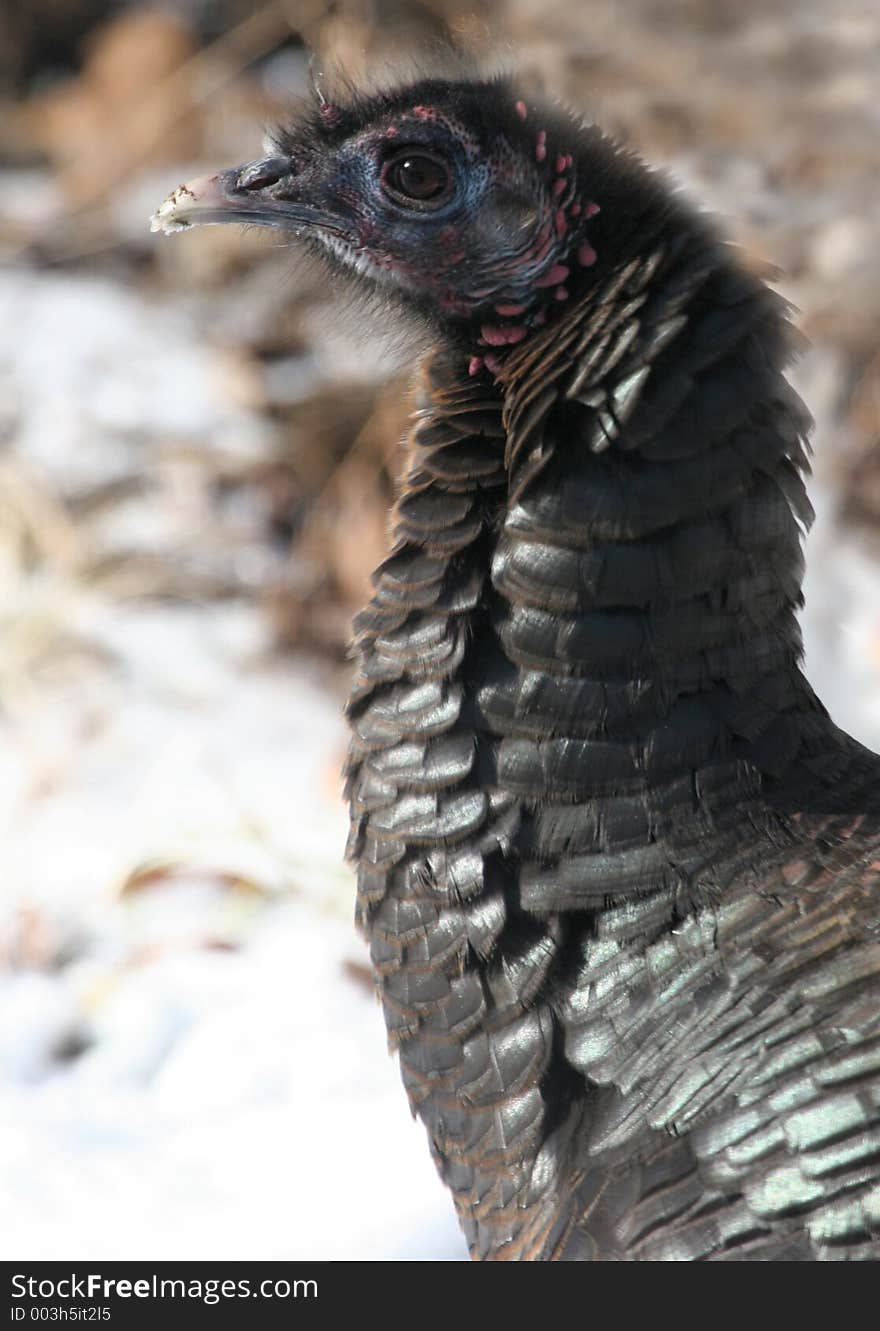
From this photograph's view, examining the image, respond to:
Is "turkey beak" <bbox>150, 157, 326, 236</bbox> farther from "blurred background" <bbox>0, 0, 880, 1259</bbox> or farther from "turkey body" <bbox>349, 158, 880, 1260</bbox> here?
"turkey body" <bbox>349, 158, 880, 1260</bbox>

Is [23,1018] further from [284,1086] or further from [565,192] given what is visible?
[565,192]

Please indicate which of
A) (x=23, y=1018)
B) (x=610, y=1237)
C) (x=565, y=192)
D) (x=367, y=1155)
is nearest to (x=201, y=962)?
(x=23, y=1018)

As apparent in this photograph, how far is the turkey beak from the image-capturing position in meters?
2.43

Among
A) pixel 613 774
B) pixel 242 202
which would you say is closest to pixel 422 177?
pixel 242 202

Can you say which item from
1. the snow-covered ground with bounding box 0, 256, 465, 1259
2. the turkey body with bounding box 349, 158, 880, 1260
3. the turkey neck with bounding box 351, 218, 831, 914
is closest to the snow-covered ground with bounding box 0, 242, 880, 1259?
the snow-covered ground with bounding box 0, 256, 465, 1259

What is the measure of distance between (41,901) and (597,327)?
7.74 feet

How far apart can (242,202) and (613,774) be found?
3.66ft

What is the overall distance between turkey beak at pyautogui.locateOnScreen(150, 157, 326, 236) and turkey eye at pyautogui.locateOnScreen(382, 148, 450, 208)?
0.15 m

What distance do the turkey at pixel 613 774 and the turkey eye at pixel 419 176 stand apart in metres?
0.16

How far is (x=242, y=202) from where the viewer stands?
2455 mm

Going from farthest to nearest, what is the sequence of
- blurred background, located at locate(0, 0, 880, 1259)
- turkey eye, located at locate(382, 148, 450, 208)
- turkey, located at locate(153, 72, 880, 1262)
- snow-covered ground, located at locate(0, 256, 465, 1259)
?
blurred background, located at locate(0, 0, 880, 1259) < snow-covered ground, located at locate(0, 256, 465, 1259) < turkey eye, located at locate(382, 148, 450, 208) < turkey, located at locate(153, 72, 880, 1262)

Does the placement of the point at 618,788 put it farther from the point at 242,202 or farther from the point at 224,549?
the point at 224,549

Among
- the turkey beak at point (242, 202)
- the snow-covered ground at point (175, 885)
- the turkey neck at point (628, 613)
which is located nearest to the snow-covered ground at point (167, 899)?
the snow-covered ground at point (175, 885)

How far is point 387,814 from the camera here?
218cm
